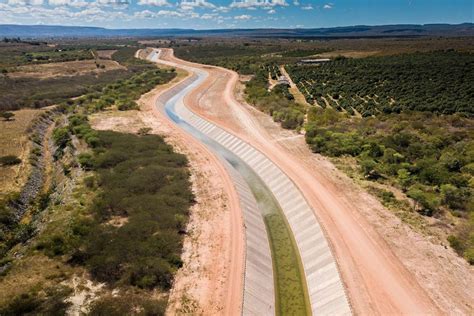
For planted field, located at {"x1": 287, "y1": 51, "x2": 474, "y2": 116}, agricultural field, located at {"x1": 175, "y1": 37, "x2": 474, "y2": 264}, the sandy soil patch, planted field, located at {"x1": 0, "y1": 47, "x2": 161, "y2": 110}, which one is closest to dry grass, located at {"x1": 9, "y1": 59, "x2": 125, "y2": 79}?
planted field, located at {"x1": 0, "y1": 47, "x2": 161, "y2": 110}

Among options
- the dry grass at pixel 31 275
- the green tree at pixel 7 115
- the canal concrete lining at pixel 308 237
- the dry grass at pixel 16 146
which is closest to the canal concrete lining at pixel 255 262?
the canal concrete lining at pixel 308 237

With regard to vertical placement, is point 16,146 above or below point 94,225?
above

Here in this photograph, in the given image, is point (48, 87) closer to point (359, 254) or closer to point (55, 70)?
point (55, 70)

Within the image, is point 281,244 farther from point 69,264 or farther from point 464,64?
point 464,64

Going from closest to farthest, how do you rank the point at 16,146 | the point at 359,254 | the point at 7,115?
the point at 359,254 < the point at 16,146 < the point at 7,115

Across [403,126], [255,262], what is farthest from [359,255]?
[403,126]

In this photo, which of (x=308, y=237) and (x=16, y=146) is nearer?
(x=308, y=237)
